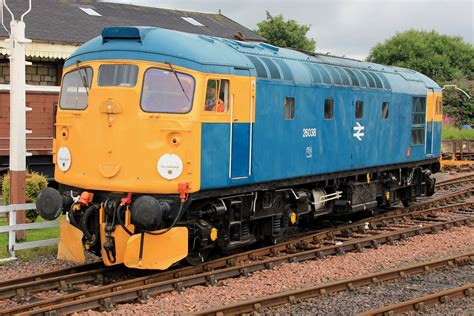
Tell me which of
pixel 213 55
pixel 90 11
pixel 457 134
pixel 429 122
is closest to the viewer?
pixel 213 55

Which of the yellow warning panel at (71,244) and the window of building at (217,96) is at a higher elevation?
the window of building at (217,96)

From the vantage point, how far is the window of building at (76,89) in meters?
10.4

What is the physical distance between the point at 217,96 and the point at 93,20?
55.9 ft

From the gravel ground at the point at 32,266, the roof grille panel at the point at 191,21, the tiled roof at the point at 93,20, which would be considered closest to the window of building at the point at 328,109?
the gravel ground at the point at 32,266

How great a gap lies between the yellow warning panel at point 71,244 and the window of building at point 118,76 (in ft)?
7.21

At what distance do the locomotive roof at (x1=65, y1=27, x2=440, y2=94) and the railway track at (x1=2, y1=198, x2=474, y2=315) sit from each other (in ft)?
9.76

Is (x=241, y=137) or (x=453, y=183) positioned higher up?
(x=241, y=137)

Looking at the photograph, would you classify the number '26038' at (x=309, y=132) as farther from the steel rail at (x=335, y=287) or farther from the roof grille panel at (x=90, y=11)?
the roof grille panel at (x=90, y=11)

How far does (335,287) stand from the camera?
9648mm

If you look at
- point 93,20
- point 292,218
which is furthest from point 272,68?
point 93,20

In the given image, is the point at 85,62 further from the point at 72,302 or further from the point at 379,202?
the point at 379,202

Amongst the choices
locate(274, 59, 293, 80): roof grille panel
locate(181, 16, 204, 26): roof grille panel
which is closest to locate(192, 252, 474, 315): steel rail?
locate(274, 59, 293, 80): roof grille panel

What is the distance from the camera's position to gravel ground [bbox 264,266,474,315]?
8.77 meters

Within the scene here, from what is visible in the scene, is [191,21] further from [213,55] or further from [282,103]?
[213,55]
